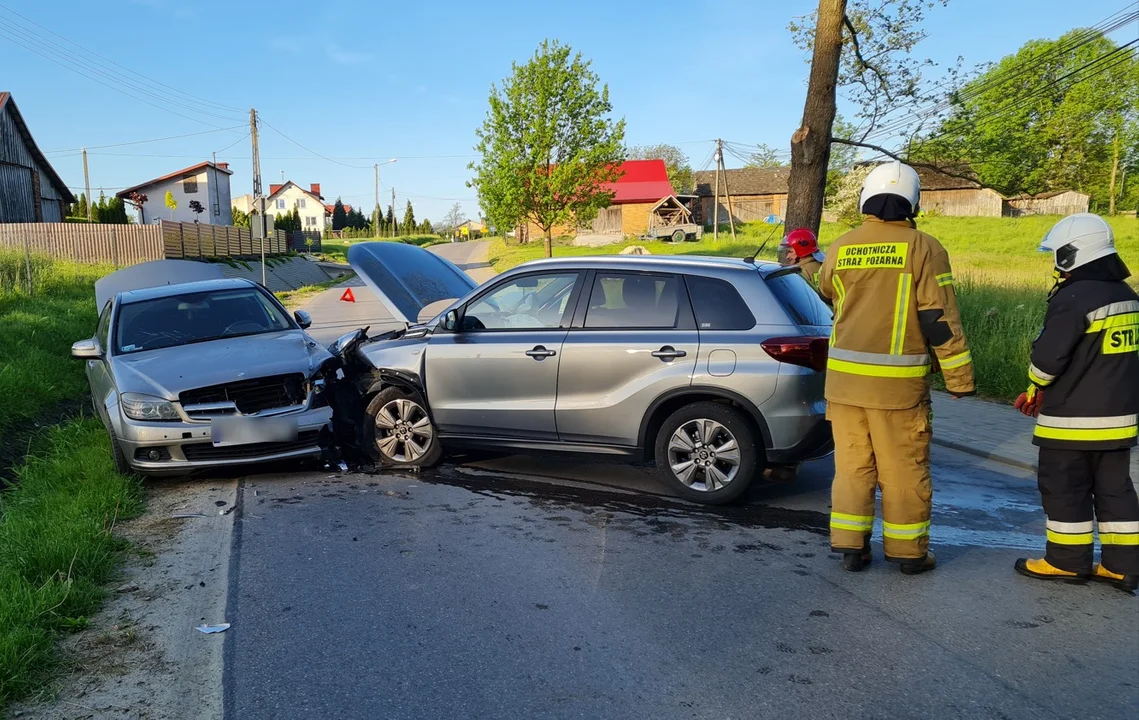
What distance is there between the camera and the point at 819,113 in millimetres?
10711

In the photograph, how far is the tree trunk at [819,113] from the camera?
35.1 feet

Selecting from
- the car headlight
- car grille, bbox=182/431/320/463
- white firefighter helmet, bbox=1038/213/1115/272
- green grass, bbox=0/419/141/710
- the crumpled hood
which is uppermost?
white firefighter helmet, bbox=1038/213/1115/272

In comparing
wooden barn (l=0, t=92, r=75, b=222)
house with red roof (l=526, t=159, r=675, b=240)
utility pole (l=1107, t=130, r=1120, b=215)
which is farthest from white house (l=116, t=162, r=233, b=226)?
utility pole (l=1107, t=130, r=1120, b=215)

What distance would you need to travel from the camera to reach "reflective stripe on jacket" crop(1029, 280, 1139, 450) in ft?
13.3

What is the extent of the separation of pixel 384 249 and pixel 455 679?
212 inches

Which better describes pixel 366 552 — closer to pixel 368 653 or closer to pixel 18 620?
pixel 368 653

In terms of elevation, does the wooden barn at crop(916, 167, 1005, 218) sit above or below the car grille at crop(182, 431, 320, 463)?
above

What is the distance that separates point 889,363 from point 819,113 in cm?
740

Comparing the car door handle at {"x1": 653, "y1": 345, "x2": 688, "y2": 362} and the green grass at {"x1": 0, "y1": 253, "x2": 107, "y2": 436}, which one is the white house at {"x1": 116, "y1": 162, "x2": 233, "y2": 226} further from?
the car door handle at {"x1": 653, "y1": 345, "x2": 688, "y2": 362}

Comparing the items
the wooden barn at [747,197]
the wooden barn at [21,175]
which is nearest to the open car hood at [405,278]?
the wooden barn at [21,175]

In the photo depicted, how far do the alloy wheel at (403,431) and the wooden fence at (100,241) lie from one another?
25480mm

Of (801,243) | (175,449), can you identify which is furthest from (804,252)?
(175,449)

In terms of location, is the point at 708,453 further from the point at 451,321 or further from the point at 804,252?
the point at 804,252

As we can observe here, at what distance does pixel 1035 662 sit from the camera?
3.45 metres
